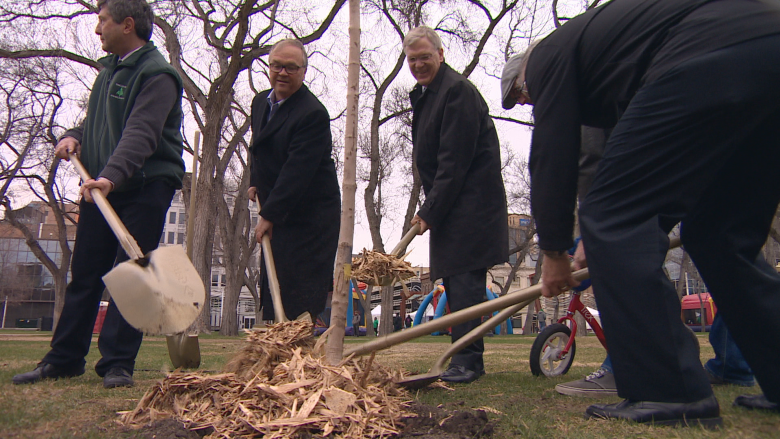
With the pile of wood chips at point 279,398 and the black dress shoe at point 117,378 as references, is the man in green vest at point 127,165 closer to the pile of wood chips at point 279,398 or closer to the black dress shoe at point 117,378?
the black dress shoe at point 117,378

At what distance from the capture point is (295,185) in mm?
3703

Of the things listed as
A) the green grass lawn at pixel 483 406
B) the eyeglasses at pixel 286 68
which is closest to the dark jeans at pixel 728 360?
the green grass lawn at pixel 483 406

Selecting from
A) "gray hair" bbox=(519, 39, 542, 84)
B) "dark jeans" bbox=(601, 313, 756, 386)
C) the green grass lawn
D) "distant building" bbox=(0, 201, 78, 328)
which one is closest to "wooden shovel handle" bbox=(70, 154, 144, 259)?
the green grass lawn

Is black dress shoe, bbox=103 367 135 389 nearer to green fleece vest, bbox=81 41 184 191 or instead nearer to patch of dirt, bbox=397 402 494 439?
green fleece vest, bbox=81 41 184 191

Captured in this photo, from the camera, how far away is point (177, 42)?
1432 cm

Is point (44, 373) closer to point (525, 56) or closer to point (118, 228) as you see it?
point (118, 228)

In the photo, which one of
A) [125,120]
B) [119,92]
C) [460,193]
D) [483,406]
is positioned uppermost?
[119,92]

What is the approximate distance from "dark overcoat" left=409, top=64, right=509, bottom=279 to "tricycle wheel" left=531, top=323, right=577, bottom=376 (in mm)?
675

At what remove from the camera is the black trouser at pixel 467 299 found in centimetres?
345

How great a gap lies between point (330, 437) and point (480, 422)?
496 millimetres

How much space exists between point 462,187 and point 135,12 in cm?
219

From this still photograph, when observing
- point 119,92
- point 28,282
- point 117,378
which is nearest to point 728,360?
point 117,378

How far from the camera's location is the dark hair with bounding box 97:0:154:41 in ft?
11.0

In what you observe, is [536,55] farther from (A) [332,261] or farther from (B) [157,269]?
(A) [332,261]
